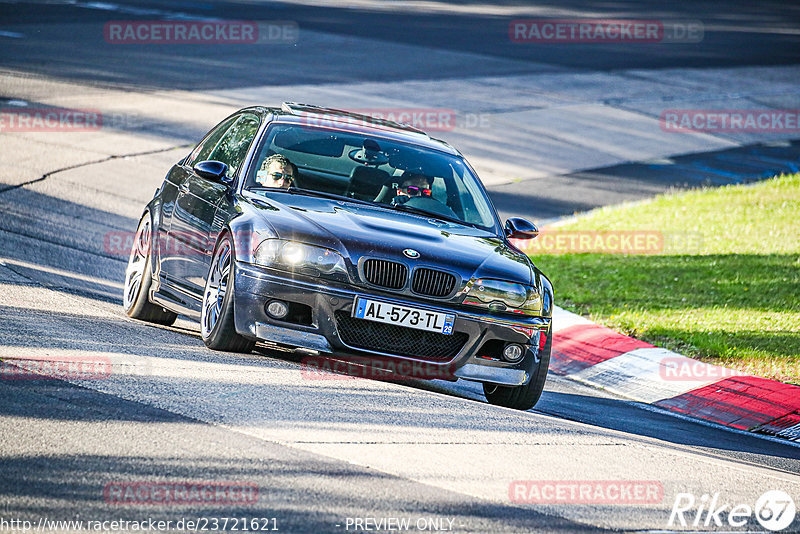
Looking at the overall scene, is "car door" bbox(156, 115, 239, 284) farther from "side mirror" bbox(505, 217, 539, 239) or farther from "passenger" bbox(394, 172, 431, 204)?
"side mirror" bbox(505, 217, 539, 239)

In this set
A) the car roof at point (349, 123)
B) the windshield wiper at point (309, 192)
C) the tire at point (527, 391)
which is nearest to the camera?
the tire at point (527, 391)

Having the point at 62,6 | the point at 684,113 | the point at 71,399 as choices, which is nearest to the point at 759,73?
the point at 684,113

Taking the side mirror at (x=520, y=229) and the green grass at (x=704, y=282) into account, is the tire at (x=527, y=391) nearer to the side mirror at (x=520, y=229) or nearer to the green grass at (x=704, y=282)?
the side mirror at (x=520, y=229)

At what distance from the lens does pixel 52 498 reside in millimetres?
4477

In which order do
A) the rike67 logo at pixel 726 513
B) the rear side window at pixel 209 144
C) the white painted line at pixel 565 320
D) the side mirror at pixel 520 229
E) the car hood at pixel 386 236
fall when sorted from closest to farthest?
the rike67 logo at pixel 726 513
the car hood at pixel 386 236
the side mirror at pixel 520 229
the rear side window at pixel 209 144
the white painted line at pixel 565 320

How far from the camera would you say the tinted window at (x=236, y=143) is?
8.37 m

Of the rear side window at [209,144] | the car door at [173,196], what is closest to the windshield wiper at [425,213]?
the car door at [173,196]

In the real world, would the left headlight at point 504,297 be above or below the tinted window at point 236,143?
below

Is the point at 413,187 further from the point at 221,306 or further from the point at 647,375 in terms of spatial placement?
the point at 647,375

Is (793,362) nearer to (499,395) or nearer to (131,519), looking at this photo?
(499,395)

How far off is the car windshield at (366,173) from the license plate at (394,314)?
1211 mm

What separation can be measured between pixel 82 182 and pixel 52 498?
1063cm

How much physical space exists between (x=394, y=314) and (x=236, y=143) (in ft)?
8.00

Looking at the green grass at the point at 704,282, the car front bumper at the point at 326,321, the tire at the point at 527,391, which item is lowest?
the green grass at the point at 704,282
